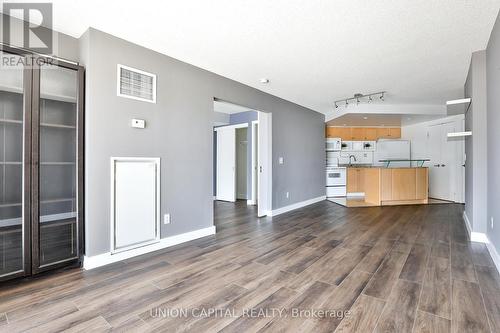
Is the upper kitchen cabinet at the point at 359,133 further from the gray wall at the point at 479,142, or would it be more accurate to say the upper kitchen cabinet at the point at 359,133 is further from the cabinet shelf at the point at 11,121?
the cabinet shelf at the point at 11,121

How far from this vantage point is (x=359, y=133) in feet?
26.3

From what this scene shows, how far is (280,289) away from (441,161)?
7.06 metres

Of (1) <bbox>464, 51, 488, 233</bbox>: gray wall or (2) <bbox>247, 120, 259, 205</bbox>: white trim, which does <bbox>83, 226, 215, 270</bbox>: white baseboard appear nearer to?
(2) <bbox>247, 120, 259, 205</bbox>: white trim

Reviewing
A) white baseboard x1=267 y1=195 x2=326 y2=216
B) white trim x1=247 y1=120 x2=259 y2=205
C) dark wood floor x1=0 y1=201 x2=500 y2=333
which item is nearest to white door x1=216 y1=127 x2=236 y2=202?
white trim x1=247 y1=120 x2=259 y2=205

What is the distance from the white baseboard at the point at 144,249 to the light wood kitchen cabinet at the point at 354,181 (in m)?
5.43

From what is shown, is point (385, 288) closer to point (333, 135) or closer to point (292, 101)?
point (292, 101)

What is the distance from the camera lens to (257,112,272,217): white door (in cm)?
488

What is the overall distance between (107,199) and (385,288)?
9.24 ft

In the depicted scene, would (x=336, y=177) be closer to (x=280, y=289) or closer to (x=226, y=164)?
(x=226, y=164)

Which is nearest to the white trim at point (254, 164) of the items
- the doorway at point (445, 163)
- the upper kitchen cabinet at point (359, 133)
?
the upper kitchen cabinet at point (359, 133)

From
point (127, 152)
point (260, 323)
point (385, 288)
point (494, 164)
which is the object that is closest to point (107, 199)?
point (127, 152)

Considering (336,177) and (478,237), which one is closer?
(478,237)

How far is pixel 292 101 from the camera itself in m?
5.52

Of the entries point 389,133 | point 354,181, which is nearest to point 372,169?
point 354,181
